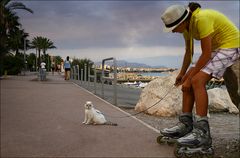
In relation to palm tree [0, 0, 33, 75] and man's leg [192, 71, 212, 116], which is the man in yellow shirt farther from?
palm tree [0, 0, 33, 75]

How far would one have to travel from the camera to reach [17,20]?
43.1 meters

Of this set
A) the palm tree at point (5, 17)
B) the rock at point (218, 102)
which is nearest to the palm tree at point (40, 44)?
the palm tree at point (5, 17)

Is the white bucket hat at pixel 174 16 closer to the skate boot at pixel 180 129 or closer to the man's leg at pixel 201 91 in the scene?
the man's leg at pixel 201 91

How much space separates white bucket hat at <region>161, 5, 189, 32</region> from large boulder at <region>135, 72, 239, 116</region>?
514cm

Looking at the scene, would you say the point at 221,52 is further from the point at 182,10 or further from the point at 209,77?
the point at 182,10

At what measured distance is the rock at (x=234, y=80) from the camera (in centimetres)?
559

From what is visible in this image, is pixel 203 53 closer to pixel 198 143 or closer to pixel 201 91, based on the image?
pixel 201 91

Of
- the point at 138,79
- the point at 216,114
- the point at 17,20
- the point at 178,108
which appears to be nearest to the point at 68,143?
the point at 178,108

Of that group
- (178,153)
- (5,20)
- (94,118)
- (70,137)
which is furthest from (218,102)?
(5,20)

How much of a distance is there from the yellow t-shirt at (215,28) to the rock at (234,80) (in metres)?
0.31

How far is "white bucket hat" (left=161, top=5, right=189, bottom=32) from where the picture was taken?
530 cm

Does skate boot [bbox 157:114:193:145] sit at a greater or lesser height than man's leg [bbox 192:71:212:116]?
lesser

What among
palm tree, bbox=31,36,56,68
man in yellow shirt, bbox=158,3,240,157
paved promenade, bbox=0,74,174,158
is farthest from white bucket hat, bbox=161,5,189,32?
palm tree, bbox=31,36,56,68

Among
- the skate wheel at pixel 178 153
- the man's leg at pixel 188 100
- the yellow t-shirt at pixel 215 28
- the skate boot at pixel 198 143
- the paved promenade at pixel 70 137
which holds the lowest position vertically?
the paved promenade at pixel 70 137
